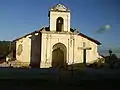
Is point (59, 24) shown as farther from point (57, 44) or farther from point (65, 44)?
point (65, 44)

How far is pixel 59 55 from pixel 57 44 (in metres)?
2.17

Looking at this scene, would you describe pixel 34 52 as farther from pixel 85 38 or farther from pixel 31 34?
pixel 85 38

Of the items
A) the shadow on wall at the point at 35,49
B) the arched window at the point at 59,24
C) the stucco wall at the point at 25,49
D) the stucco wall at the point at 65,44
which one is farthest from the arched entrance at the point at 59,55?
the stucco wall at the point at 25,49

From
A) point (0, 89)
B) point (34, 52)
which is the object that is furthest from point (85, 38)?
point (0, 89)

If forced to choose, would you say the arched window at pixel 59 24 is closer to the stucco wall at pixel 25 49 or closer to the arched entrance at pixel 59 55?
the arched entrance at pixel 59 55

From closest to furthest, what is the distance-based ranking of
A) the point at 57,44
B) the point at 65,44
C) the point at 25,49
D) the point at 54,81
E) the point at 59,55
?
the point at 54,81
the point at 65,44
the point at 57,44
the point at 25,49
the point at 59,55

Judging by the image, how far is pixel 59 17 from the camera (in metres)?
39.5

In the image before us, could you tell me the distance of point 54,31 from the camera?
3866 cm

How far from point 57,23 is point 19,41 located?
6086 millimetres

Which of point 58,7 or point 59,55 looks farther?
point 59,55

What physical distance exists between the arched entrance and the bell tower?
2.42 metres

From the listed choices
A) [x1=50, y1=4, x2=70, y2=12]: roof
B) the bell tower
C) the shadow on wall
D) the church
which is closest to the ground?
the church

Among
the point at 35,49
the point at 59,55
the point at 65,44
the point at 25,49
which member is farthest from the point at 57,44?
the point at 25,49

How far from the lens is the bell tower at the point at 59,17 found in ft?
128
